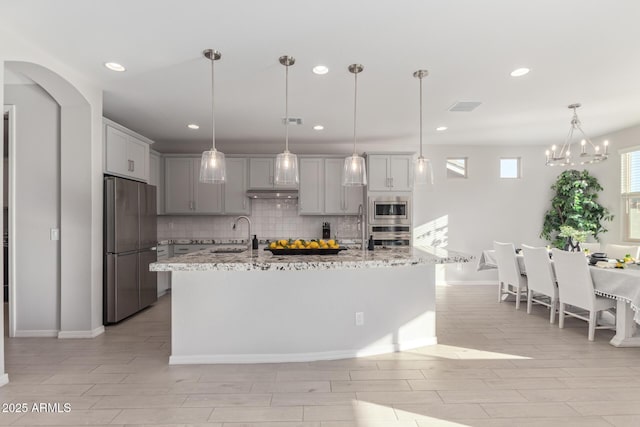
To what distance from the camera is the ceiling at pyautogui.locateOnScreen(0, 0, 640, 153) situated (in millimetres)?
2256

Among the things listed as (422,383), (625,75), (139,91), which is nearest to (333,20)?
(139,91)

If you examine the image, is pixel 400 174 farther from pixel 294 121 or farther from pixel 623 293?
pixel 623 293

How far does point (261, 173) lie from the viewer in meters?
6.11

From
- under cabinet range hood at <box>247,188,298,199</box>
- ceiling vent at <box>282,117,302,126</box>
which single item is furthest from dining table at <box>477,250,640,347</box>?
under cabinet range hood at <box>247,188,298,199</box>

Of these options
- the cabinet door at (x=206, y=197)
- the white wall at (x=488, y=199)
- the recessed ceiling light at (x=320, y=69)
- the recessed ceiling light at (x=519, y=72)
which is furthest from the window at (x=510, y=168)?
the cabinet door at (x=206, y=197)

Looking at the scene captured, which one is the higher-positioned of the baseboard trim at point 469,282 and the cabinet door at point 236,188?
the cabinet door at point 236,188

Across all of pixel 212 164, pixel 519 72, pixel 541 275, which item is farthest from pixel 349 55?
pixel 541 275

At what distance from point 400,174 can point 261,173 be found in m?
2.42

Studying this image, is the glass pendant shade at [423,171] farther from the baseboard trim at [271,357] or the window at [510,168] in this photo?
the window at [510,168]

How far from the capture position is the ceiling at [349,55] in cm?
226

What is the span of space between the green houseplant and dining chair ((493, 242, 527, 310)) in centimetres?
143

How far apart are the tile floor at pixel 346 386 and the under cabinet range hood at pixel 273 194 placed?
298 centimetres

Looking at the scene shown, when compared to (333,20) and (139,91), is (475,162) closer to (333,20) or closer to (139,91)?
(333,20)

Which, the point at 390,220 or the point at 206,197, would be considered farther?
the point at 206,197
